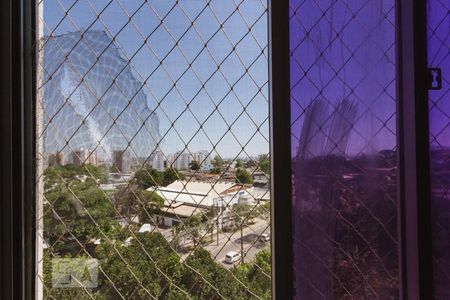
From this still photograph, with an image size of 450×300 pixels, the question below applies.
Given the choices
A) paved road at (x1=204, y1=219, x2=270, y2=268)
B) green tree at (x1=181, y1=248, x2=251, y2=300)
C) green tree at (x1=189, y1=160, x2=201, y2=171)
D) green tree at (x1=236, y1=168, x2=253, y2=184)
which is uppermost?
green tree at (x1=189, y1=160, x2=201, y2=171)

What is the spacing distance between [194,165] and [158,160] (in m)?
0.09

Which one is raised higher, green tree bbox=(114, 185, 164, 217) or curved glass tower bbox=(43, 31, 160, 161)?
curved glass tower bbox=(43, 31, 160, 161)

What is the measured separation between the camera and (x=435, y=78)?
687mm

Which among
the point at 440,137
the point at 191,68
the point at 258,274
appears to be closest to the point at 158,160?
the point at 191,68

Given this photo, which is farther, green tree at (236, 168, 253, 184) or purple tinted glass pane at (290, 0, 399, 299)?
green tree at (236, 168, 253, 184)

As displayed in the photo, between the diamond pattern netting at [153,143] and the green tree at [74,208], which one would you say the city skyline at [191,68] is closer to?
the diamond pattern netting at [153,143]

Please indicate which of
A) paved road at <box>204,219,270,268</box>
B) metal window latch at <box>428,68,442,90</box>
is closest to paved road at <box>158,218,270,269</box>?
paved road at <box>204,219,270,268</box>

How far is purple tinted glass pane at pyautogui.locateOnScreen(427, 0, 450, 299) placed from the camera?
2.25ft

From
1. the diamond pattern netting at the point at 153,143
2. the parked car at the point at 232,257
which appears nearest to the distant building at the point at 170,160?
the diamond pattern netting at the point at 153,143

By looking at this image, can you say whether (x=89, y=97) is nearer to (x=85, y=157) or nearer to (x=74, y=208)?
(x=85, y=157)

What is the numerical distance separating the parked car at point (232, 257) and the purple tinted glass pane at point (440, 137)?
46cm

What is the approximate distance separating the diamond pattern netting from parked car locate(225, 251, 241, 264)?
10 mm

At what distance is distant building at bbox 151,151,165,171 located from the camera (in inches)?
29.1

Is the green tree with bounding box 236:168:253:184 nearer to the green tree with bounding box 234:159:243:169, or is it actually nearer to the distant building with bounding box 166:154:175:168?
the green tree with bounding box 234:159:243:169
